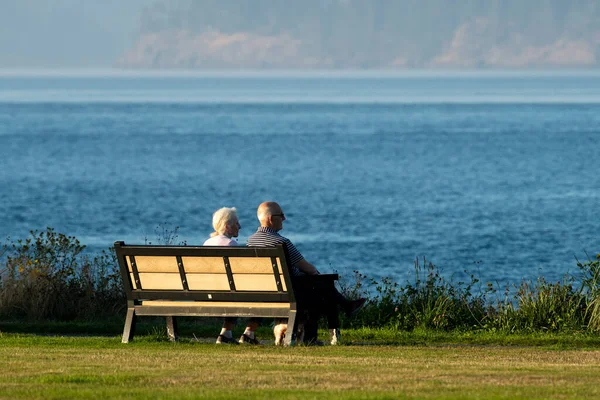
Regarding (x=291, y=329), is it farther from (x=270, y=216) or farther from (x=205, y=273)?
(x=270, y=216)

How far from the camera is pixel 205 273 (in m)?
10.9

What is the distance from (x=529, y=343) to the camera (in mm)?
12016

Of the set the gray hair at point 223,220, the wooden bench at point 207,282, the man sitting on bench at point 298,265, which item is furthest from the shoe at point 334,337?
the gray hair at point 223,220

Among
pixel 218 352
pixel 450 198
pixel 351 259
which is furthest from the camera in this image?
pixel 450 198

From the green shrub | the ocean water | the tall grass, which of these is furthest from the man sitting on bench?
the ocean water

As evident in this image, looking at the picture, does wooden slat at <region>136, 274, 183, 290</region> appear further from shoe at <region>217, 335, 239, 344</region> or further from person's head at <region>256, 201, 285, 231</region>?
person's head at <region>256, 201, 285, 231</region>

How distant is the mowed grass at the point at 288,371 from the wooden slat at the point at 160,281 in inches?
19.5

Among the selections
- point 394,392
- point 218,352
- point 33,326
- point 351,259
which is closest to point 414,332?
point 218,352

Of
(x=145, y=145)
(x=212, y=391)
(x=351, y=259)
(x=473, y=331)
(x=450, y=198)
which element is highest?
(x=145, y=145)

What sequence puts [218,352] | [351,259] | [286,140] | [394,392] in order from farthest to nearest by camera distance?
[286,140] → [351,259] → [218,352] → [394,392]

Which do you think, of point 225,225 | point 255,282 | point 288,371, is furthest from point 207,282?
point 288,371

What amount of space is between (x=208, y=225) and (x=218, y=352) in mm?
36232

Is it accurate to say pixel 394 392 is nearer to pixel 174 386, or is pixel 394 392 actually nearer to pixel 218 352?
pixel 174 386

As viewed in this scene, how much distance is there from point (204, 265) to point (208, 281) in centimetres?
15
